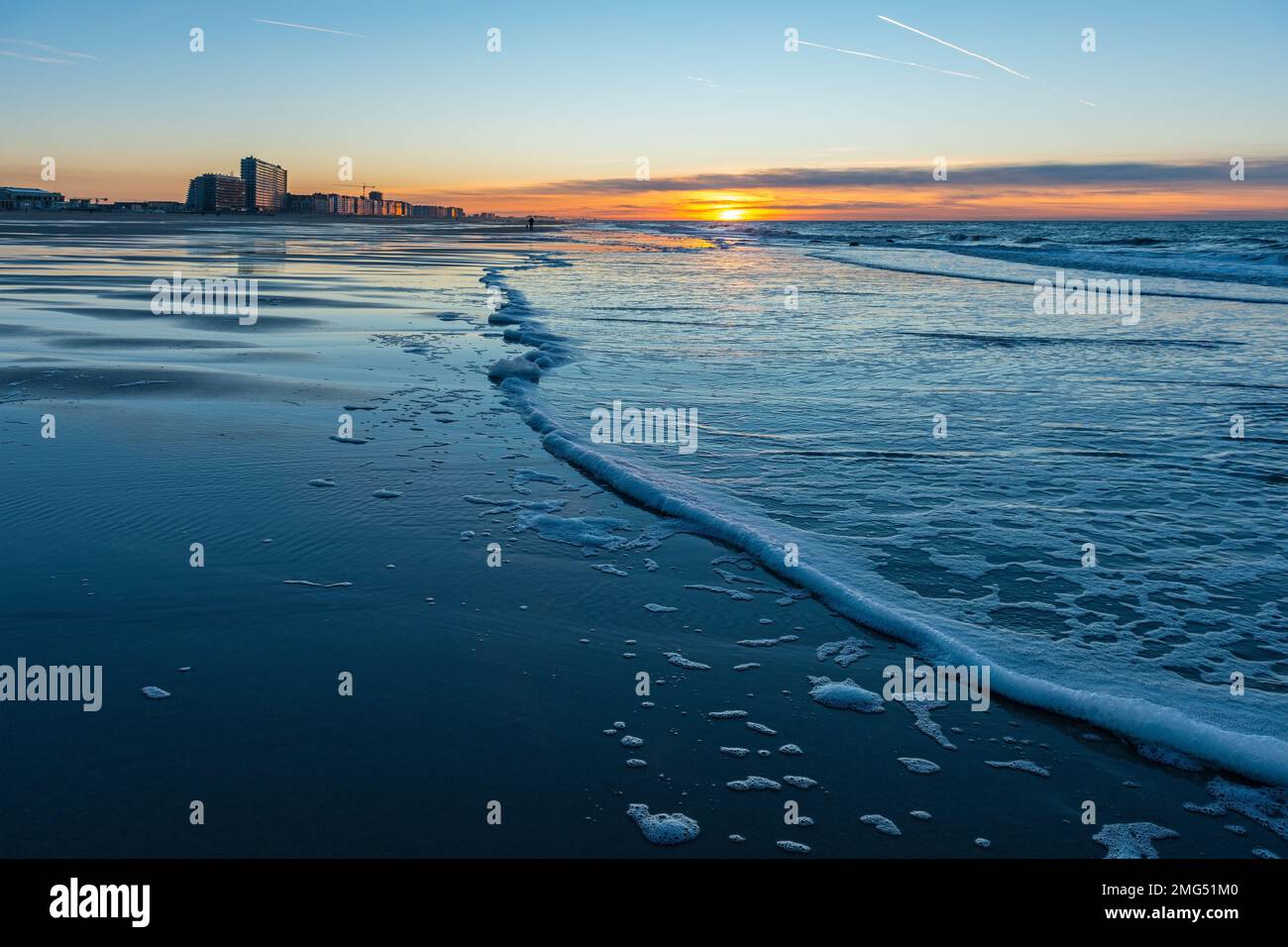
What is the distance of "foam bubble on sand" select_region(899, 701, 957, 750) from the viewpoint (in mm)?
3689

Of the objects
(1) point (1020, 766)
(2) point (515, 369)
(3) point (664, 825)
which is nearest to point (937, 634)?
(1) point (1020, 766)

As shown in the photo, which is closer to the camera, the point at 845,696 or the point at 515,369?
the point at 845,696

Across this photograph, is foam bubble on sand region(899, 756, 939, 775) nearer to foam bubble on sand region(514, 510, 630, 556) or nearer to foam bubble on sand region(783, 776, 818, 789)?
foam bubble on sand region(783, 776, 818, 789)

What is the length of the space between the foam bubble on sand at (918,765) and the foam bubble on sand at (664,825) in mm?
923

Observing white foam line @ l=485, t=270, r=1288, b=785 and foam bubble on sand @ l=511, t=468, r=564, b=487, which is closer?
→ white foam line @ l=485, t=270, r=1288, b=785

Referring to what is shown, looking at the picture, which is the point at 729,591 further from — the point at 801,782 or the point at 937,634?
the point at 801,782

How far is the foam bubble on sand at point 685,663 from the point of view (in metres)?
4.20

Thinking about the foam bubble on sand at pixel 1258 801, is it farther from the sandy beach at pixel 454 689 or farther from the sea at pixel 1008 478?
the sea at pixel 1008 478

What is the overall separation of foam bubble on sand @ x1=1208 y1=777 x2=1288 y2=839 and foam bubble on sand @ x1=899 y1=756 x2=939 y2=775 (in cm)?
100

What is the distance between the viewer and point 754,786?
332cm

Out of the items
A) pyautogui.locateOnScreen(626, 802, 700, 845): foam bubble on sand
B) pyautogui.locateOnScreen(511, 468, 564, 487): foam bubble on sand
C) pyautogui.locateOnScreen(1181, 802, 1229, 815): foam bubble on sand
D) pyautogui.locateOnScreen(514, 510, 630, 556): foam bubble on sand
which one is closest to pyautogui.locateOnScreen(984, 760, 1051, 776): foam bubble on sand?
pyautogui.locateOnScreen(1181, 802, 1229, 815): foam bubble on sand

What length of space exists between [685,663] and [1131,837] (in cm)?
187

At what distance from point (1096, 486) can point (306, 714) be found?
586 centimetres

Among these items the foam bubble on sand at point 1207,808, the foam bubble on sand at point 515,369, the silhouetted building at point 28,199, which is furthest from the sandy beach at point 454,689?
the silhouetted building at point 28,199
